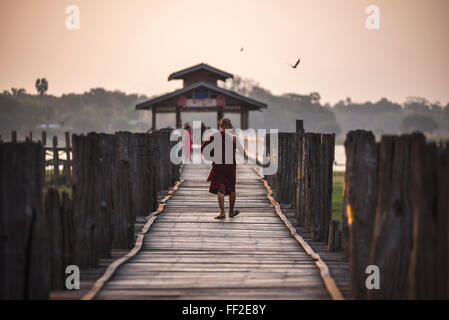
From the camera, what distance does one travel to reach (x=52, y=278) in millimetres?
6062

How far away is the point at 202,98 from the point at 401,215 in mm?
31593

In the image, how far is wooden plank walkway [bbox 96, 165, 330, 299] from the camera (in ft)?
19.4

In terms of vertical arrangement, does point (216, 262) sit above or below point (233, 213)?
below

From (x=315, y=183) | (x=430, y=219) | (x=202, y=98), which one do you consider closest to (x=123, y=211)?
(x=315, y=183)

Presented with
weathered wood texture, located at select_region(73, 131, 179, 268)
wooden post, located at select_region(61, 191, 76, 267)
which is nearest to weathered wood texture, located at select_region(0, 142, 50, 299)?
wooden post, located at select_region(61, 191, 76, 267)

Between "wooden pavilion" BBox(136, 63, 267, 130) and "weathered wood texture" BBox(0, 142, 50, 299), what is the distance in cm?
3053

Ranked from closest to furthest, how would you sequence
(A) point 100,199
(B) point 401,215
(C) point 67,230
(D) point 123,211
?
(B) point 401,215, (C) point 67,230, (A) point 100,199, (D) point 123,211

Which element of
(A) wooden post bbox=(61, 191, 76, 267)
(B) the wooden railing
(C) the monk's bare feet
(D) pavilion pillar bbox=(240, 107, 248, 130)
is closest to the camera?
(B) the wooden railing

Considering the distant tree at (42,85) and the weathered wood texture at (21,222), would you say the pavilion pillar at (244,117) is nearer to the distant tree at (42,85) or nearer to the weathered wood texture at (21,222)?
the weathered wood texture at (21,222)

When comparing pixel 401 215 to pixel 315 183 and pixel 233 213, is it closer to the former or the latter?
pixel 315 183

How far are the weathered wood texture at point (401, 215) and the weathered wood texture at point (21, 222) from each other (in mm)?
Answer: 2612

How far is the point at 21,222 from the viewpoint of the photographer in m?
4.86

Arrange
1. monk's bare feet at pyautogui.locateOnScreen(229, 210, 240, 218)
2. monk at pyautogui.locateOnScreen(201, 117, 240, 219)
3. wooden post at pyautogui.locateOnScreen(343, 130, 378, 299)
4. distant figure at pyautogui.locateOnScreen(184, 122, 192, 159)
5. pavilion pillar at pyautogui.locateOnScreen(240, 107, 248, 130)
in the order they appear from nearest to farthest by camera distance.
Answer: wooden post at pyautogui.locateOnScreen(343, 130, 378, 299)
monk at pyautogui.locateOnScreen(201, 117, 240, 219)
monk's bare feet at pyautogui.locateOnScreen(229, 210, 240, 218)
distant figure at pyautogui.locateOnScreen(184, 122, 192, 159)
pavilion pillar at pyautogui.locateOnScreen(240, 107, 248, 130)

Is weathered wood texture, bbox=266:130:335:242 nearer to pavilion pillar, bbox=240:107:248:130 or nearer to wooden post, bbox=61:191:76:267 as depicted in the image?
wooden post, bbox=61:191:76:267
